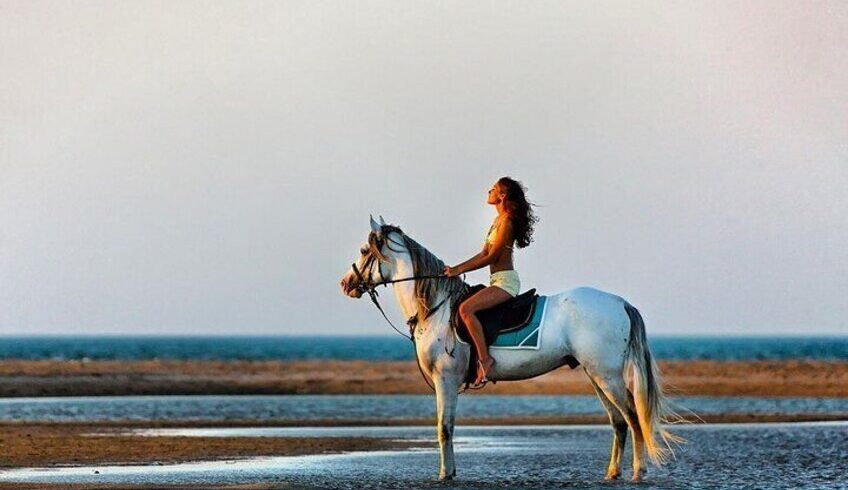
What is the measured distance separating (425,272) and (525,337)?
1.30 metres

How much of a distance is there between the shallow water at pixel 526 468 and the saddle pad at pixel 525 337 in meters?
1.43

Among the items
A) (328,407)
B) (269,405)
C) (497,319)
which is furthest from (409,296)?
(269,405)

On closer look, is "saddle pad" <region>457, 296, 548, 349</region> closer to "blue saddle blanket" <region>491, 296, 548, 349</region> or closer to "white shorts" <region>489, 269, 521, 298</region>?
"blue saddle blanket" <region>491, 296, 548, 349</region>

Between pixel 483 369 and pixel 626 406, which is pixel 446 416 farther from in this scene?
pixel 626 406

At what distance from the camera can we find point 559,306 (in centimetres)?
1509

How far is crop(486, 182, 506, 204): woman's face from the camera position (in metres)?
15.1

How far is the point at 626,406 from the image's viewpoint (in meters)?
15.1

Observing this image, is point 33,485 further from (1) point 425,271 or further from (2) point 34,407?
(2) point 34,407

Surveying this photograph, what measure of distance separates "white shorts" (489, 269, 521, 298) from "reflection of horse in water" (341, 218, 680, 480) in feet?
1.20

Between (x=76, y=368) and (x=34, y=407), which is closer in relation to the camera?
(x=34, y=407)

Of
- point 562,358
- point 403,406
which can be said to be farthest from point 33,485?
point 403,406

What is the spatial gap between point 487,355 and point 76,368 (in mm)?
40512

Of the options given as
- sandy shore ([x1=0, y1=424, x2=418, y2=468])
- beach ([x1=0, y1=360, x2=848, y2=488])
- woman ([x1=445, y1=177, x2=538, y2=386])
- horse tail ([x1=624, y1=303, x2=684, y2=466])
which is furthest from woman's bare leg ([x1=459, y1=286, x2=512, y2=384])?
sandy shore ([x1=0, y1=424, x2=418, y2=468])

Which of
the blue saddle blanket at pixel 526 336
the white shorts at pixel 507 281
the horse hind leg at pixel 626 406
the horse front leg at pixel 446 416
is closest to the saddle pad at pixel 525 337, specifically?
the blue saddle blanket at pixel 526 336
